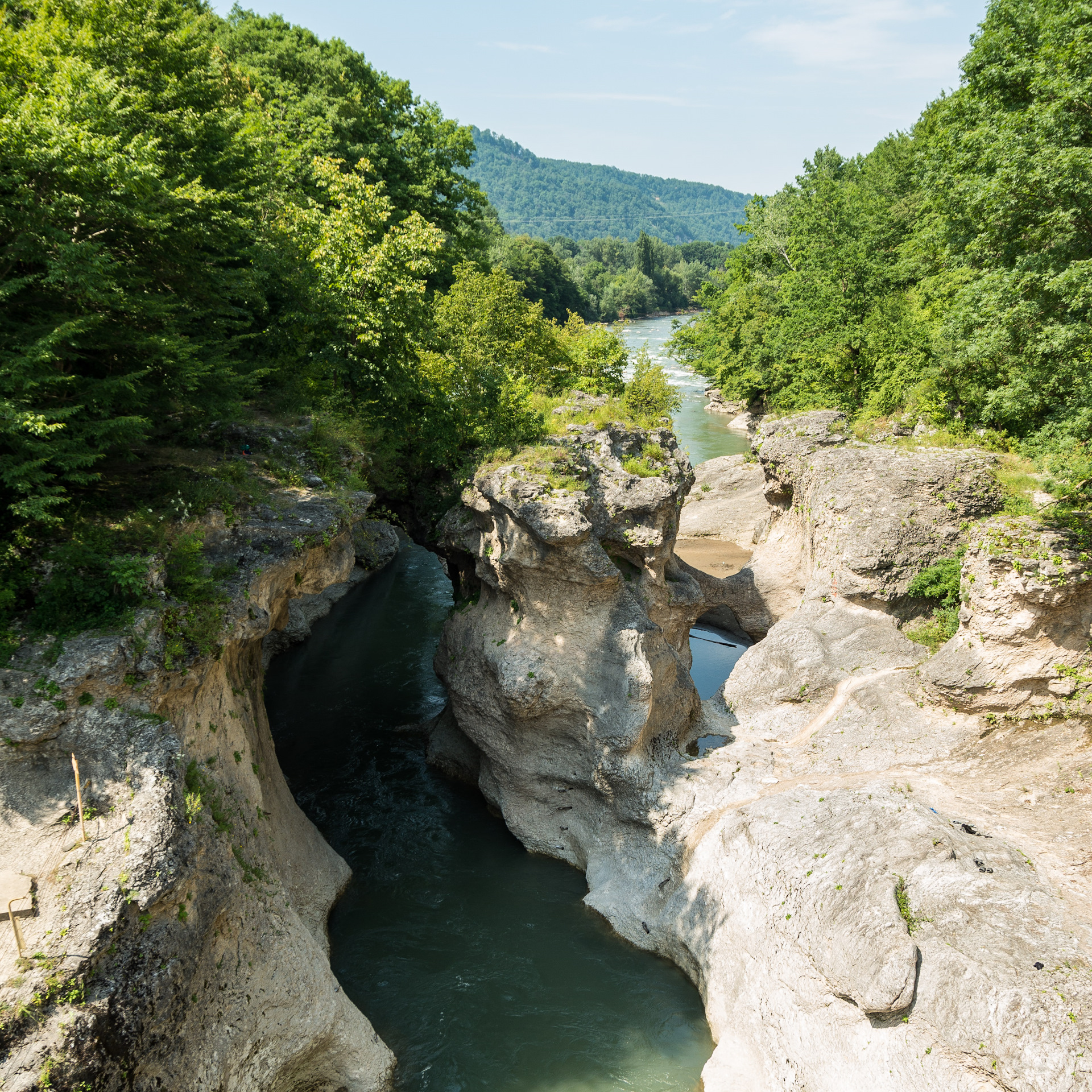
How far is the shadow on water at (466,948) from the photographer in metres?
12.9

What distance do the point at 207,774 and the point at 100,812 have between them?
2393 mm

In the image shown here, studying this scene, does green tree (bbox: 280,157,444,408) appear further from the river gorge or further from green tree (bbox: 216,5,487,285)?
green tree (bbox: 216,5,487,285)

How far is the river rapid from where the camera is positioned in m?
13.0

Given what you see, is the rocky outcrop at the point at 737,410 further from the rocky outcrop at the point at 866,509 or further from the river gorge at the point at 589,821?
the river gorge at the point at 589,821

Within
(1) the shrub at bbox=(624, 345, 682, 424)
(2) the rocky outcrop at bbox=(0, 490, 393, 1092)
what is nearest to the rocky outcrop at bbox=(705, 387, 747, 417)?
(1) the shrub at bbox=(624, 345, 682, 424)

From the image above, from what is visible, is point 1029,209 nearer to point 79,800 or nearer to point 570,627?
point 570,627

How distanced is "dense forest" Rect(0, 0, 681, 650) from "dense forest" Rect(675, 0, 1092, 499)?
10.1 meters

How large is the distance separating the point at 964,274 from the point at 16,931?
2910 cm

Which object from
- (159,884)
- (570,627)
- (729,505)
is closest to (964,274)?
(729,505)

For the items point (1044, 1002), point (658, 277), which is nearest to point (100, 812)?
point (1044, 1002)

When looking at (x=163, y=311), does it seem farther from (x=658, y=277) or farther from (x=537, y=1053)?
(x=658, y=277)

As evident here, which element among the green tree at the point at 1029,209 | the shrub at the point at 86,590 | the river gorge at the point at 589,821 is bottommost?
the river gorge at the point at 589,821

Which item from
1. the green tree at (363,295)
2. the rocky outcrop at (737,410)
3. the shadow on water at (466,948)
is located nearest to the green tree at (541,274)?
the rocky outcrop at (737,410)

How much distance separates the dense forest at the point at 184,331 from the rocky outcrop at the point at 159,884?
82 centimetres
